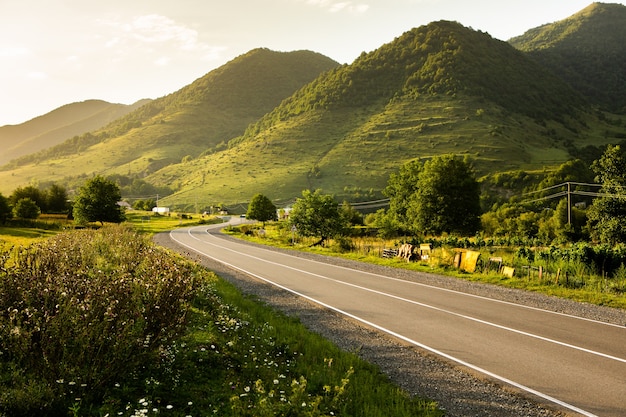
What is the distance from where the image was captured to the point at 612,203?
136ft

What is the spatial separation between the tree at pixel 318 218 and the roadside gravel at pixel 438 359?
2442 cm

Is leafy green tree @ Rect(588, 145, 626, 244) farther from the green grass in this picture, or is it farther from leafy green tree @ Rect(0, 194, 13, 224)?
leafy green tree @ Rect(0, 194, 13, 224)

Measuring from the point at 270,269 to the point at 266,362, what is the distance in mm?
16401

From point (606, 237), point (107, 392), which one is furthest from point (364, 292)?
point (606, 237)

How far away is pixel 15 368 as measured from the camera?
532 cm

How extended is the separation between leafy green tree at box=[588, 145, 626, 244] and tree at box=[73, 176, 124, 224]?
63481 mm

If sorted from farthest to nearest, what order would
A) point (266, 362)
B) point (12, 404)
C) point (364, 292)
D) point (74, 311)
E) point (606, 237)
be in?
point (606, 237), point (364, 292), point (266, 362), point (74, 311), point (12, 404)

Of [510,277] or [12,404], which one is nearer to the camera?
[12,404]

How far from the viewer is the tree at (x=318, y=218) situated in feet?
135

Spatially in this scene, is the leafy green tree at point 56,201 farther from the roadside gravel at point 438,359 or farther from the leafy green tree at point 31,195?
the roadside gravel at point 438,359

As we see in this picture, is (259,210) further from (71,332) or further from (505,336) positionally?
(71,332)

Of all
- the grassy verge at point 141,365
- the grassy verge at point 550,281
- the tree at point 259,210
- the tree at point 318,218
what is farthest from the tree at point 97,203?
the grassy verge at point 141,365

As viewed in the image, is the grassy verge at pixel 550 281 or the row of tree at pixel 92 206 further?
the row of tree at pixel 92 206

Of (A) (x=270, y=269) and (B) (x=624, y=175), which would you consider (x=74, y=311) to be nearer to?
(A) (x=270, y=269)
